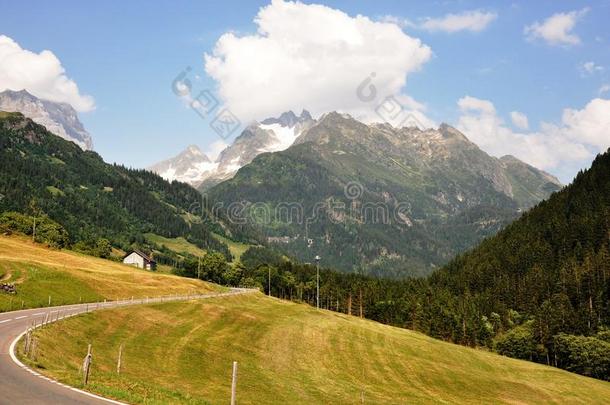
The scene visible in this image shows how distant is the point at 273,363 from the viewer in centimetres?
6706

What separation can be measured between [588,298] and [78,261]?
526 feet

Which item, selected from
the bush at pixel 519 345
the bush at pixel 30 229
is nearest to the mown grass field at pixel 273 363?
the bush at pixel 519 345

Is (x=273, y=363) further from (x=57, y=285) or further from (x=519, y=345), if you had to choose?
(x=519, y=345)

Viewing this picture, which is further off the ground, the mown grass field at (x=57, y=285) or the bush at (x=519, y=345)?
the mown grass field at (x=57, y=285)

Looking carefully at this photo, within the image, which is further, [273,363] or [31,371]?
[273,363]

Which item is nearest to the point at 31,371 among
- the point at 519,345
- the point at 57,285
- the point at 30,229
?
the point at 57,285

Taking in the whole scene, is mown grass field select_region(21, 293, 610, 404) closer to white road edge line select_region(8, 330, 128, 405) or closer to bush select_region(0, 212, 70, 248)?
white road edge line select_region(8, 330, 128, 405)

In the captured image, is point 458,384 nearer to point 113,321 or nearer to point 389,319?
point 113,321

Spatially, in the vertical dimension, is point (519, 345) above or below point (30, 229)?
below

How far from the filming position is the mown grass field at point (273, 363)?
1834 inches

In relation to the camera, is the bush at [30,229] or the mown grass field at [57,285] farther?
the bush at [30,229]

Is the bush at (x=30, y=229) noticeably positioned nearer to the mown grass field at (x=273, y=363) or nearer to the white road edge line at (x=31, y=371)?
the mown grass field at (x=273, y=363)

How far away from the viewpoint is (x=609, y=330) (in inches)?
5354

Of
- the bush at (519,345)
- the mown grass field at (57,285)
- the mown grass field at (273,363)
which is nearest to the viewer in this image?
the mown grass field at (273,363)
